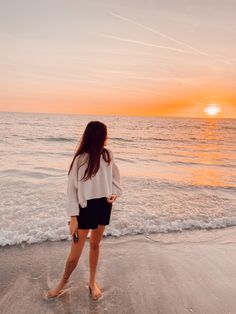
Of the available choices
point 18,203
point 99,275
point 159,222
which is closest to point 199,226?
point 159,222

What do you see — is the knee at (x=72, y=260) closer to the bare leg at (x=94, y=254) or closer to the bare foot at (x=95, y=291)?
the bare leg at (x=94, y=254)

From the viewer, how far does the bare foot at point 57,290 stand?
3593mm

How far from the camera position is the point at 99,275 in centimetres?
420

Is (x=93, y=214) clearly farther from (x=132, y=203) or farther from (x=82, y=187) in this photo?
(x=132, y=203)

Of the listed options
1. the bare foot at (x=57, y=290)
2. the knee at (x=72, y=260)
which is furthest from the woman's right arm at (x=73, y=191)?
the bare foot at (x=57, y=290)

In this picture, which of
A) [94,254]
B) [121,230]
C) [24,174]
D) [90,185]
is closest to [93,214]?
[90,185]

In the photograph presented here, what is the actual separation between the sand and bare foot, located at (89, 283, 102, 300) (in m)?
0.05

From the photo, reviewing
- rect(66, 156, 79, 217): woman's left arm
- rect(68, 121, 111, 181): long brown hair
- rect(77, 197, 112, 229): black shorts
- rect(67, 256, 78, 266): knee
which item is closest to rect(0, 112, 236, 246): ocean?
rect(67, 256, 78, 266): knee

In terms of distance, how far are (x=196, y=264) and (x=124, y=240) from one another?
138 centimetres

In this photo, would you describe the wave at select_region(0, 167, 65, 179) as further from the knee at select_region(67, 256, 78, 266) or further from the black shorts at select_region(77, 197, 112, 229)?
the black shorts at select_region(77, 197, 112, 229)

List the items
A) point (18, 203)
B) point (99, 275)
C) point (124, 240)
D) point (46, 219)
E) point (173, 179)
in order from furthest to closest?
point (173, 179), point (18, 203), point (46, 219), point (124, 240), point (99, 275)

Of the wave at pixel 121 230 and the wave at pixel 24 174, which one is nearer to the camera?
the wave at pixel 121 230

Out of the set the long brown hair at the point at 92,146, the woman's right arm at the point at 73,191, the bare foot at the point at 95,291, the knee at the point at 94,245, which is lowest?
the bare foot at the point at 95,291

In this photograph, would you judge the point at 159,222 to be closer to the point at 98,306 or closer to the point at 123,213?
the point at 123,213
